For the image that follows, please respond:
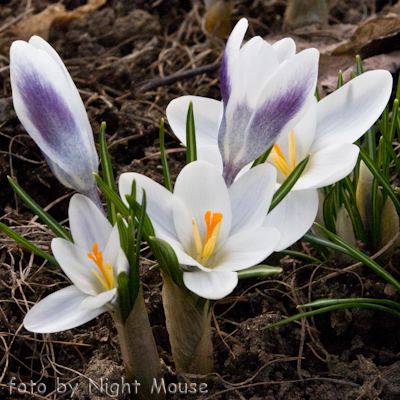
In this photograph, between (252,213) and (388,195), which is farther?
(388,195)

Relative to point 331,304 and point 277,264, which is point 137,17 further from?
point 331,304

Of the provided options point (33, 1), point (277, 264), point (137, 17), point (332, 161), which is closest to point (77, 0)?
point (33, 1)

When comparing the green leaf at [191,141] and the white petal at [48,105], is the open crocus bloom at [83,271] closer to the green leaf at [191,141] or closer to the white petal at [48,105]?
the white petal at [48,105]

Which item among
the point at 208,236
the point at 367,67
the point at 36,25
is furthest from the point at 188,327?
the point at 36,25

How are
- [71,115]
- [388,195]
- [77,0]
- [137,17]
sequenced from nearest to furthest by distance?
[71,115] < [388,195] < [137,17] < [77,0]

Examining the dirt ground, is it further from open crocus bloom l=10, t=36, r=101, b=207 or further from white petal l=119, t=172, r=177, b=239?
open crocus bloom l=10, t=36, r=101, b=207

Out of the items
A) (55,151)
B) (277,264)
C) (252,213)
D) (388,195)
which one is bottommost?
(277,264)

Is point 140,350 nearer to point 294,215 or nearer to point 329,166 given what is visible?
point 294,215
